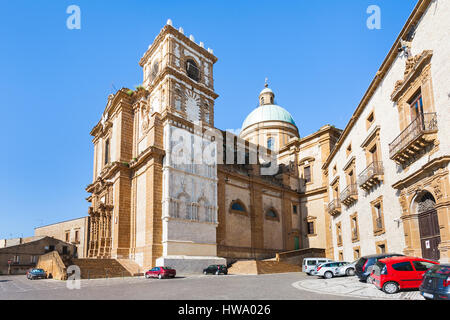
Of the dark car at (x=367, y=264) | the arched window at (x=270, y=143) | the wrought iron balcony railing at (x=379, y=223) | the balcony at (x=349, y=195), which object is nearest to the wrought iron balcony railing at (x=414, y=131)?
the wrought iron balcony railing at (x=379, y=223)

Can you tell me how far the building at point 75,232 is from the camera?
44.6 metres

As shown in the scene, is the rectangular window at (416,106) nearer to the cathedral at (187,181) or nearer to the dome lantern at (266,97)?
the cathedral at (187,181)

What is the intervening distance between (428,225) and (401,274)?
4617 mm

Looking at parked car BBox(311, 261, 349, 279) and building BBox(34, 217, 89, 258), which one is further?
building BBox(34, 217, 89, 258)

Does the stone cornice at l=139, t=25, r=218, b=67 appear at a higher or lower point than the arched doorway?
higher

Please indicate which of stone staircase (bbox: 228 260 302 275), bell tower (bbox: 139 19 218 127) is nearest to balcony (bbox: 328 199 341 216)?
stone staircase (bbox: 228 260 302 275)

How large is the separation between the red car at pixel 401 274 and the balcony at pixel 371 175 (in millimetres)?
8527

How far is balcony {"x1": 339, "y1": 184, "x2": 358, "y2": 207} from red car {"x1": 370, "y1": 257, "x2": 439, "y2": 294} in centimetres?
1349

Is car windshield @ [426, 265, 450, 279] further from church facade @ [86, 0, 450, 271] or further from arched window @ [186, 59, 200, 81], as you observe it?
arched window @ [186, 59, 200, 81]

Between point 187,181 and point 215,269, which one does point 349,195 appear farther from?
point 187,181

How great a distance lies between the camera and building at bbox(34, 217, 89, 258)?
146 feet

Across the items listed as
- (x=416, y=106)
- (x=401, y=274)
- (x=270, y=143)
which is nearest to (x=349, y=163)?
(x=416, y=106)
